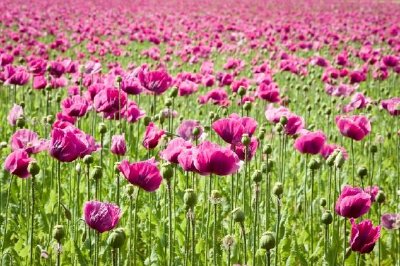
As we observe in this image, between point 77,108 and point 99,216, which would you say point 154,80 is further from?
point 99,216

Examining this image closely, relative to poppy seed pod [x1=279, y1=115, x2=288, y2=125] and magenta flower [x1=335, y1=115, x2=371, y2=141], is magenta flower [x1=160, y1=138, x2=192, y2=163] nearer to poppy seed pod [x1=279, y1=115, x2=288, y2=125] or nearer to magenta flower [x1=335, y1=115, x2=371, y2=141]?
poppy seed pod [x1=279, y1=115, x2=288, y2=125]

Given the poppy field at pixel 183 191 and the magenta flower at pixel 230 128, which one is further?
the magenta flower at pixel 230 128

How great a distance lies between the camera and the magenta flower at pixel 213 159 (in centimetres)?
189

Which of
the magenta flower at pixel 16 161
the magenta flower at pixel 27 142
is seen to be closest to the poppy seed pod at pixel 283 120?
the magenta flower at pixel 27 142

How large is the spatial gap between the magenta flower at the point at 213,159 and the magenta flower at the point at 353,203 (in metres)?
0.38

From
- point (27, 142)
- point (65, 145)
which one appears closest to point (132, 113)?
point (27, 142)

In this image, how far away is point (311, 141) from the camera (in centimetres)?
250

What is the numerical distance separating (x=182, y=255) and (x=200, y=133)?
1.94ft

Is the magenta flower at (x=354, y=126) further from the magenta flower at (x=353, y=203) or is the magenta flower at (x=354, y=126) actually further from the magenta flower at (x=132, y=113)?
the magenta flower at (x=132, y=113)

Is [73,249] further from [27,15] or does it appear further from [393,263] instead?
[27,15]

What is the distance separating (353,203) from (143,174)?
0.71 m

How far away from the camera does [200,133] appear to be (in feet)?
9.14

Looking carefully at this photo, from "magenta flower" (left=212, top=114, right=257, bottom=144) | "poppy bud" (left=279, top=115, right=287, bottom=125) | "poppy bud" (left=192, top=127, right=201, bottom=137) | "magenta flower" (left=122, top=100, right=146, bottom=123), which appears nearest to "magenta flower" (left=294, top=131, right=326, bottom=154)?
"poppy bud" (left=279, top=115, right=287, bottom=125)

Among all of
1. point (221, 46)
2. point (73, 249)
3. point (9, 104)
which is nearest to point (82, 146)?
point (73, 249)
